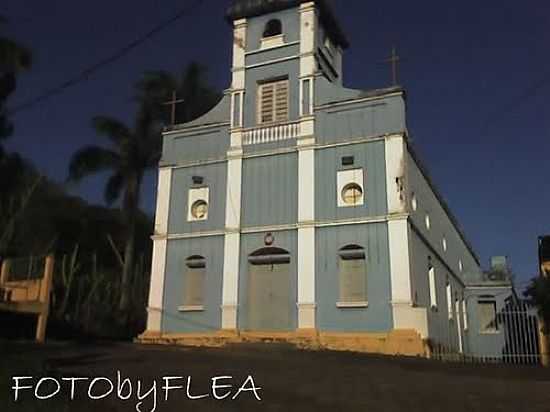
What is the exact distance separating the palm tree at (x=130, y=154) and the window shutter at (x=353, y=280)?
10.0m

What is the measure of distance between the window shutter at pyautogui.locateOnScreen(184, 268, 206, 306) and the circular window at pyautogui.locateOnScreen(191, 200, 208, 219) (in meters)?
1.71

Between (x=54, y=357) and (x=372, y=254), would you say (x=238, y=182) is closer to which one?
(x=372, y=254)

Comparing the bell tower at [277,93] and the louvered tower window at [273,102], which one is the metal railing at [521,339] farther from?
the louvered tower window at [273,102]

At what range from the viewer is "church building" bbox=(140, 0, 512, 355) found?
54.3 feet

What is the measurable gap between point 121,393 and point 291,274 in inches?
430

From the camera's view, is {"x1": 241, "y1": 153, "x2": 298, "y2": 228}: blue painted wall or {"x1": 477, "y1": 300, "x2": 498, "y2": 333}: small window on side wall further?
{"x1": 477, "y1": 300, "x2": 498, "y2": 333}: small window on side wall

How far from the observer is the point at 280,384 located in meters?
8.12

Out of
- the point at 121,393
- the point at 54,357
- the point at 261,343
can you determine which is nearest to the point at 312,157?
the point at 261,343

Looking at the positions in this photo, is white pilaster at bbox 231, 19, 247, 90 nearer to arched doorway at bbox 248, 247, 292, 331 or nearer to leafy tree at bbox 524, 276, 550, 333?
arched doorway at bbox 248, 247, 292, 331

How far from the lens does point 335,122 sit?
59.8 ft

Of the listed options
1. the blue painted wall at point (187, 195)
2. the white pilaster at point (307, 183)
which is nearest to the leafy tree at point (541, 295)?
the white pilaster at point (307, 183)

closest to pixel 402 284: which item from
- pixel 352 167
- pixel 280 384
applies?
pixel 352 167

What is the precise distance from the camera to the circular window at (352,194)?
17.4 m

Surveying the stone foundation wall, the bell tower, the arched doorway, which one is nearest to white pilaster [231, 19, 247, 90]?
the bell tower
